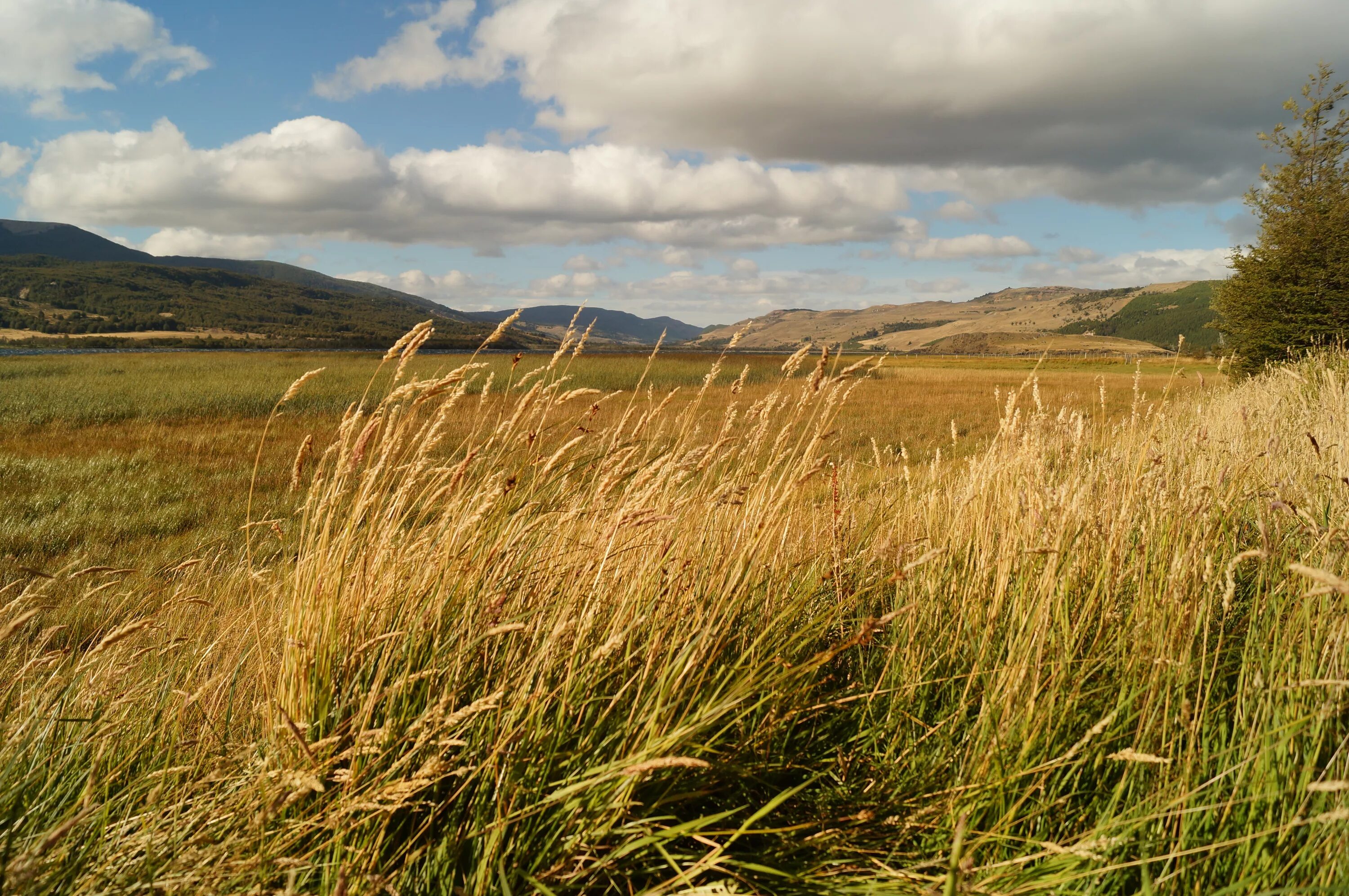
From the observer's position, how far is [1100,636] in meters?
2.52

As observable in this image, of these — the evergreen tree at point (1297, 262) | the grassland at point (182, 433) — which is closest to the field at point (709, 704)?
the grassland at point (182, 433)

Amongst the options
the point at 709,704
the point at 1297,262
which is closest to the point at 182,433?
the point at 709,704

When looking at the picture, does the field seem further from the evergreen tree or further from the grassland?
the evergreen tree

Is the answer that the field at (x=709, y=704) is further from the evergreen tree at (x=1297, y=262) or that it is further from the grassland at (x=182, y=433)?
the evergreen tree at (x=1297, y=262)

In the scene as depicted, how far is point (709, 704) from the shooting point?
77.8 inches

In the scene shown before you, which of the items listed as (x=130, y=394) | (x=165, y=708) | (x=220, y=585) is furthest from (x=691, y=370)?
(x=165, y=708)

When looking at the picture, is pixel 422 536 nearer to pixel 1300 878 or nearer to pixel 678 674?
pixel 678 674

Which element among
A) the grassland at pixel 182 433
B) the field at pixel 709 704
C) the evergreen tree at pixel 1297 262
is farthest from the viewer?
the evergreen tree at pixel 1297 262

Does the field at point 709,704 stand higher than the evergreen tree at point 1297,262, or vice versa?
the evergreen tree at point 1297,262

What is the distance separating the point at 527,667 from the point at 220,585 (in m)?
5.21

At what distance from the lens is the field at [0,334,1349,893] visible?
5.76 feet

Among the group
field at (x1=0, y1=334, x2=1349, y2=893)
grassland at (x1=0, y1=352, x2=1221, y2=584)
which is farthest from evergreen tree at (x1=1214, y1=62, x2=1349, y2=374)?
field at (x1=0, y1=334, x2=1349, y2=893)

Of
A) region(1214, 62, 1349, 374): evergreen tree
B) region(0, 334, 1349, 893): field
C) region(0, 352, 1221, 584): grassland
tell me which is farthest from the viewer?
region(1214, 62, 1349, 374): evergreen tree

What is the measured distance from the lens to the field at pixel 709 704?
1755 mm
